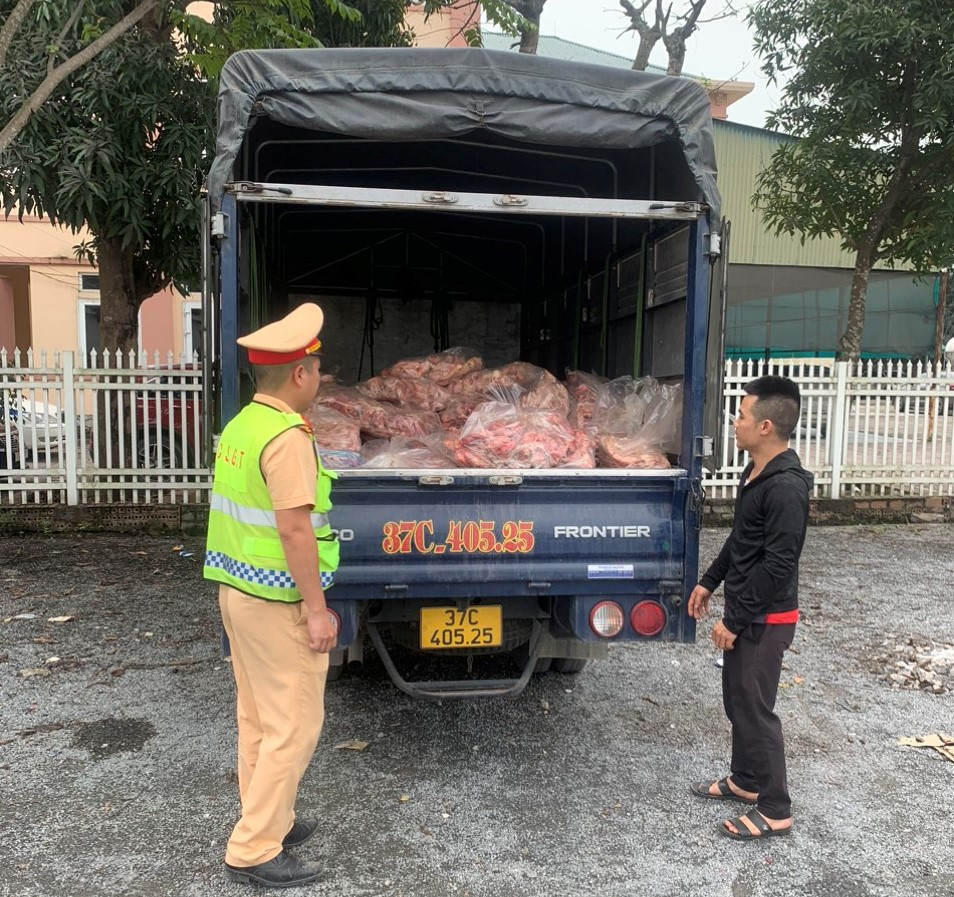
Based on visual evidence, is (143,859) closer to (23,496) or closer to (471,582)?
(471,582)

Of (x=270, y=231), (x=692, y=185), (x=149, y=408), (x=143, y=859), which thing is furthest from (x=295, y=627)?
(x=149, y=408)

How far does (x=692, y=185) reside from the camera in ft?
10.6

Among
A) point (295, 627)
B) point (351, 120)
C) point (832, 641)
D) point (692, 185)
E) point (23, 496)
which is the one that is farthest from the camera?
point (23, 496)

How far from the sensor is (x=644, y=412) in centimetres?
355

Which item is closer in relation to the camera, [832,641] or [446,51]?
[446,51]

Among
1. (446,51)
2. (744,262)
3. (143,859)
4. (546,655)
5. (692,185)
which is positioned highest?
(744,262)

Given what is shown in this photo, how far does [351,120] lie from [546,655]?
2203 mm

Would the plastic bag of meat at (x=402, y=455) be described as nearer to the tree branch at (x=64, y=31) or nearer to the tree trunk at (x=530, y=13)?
the tree branch at (x=64, y=31)

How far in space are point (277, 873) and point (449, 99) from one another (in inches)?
104

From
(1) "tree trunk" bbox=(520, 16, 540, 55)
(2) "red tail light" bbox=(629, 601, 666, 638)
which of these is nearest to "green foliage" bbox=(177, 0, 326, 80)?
(1) "tree trunk" bbox=(520, 16, 540, 55)

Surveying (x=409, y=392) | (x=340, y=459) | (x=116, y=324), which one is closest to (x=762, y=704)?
(x=340, y=459)

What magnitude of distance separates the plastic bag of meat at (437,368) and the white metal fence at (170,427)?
287cm

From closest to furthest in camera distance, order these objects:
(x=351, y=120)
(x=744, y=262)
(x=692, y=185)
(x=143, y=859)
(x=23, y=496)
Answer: (x=143, y=859)
(x=351, y=120)
(x=692, y=185)
(x=23, y=496)
(x=744, y=262)

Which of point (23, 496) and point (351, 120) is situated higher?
point (351, 120)
